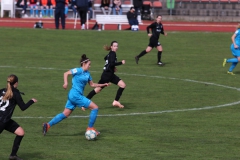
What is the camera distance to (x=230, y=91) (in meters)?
24.3

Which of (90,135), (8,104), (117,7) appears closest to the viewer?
(8,104)

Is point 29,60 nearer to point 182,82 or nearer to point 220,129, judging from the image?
point 182,82

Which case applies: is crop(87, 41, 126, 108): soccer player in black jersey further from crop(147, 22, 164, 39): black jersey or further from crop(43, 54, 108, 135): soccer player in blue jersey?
crop(147, 22, 164, 39): black jersey

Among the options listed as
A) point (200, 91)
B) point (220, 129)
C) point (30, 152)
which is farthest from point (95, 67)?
point (30, 152)

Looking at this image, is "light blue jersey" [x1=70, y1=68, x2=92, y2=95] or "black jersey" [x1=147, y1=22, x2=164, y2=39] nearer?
"light blue jersey" [x1=70, y1=68, x2=92, y2=95]

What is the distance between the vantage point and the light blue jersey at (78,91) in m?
15.7

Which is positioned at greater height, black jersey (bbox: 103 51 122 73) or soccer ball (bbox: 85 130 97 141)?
black jersey (bbox: 103 51 122 73)

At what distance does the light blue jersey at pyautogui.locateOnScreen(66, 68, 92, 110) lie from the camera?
1572cm

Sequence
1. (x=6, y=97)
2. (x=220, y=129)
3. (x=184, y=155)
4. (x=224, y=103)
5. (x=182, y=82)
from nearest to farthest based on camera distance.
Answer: (x=6, y=97), (x=184, y=155), (x=220, y=129), (x=224, y=103), (x=182, y=82)

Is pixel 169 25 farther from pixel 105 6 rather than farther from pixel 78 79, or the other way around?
pixel 78 79

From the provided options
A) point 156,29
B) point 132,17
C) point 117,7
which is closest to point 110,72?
point 156,29

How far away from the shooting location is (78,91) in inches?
621

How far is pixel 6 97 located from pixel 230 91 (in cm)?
1283

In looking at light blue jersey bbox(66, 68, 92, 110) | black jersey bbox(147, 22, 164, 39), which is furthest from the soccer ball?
black jersey bbox(147, 22, 164, 39)
